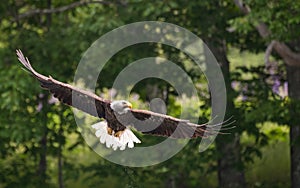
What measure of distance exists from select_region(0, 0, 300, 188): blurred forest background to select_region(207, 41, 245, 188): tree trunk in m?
0.01

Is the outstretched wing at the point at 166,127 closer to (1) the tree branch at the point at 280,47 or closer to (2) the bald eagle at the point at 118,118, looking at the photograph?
(2) the bald eagle at the point at 118,118

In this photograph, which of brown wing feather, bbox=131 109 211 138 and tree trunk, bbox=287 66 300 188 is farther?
tree trunk, bbox=287 66 300 188

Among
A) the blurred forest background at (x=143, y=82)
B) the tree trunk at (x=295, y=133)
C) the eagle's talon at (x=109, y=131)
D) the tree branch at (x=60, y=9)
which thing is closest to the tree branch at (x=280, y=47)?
the blurred forest background at (x=143, y=82)

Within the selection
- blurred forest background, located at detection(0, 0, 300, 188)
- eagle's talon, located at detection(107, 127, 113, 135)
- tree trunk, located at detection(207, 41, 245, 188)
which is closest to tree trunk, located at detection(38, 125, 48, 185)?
blurred forest background, located at detection(0, 0, 300, 188)

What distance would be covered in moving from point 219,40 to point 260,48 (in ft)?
1.86

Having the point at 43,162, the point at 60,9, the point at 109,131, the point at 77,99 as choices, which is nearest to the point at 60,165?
the point at 43,162

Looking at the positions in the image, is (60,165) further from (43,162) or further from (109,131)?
(109,131)

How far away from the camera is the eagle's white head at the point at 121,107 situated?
688 centimetres

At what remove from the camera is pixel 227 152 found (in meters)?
10.6

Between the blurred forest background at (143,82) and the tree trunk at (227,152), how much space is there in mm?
14

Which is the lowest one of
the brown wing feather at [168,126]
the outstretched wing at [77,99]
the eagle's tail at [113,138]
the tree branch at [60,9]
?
the brown wing feather at [168,126]

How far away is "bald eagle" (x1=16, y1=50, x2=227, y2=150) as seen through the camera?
22.5 ft

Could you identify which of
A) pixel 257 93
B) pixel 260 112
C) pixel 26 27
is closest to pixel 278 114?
pixel 260 112

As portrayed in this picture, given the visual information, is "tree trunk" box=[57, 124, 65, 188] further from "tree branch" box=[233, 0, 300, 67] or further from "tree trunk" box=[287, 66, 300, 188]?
"tree trunk" box=[287, 66, 300, 188]
